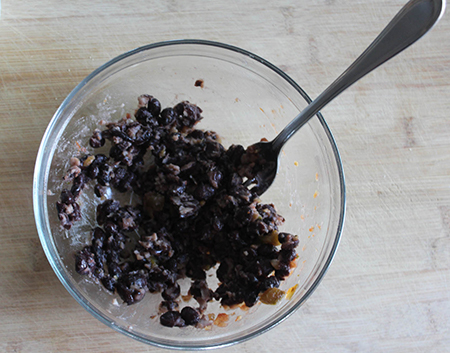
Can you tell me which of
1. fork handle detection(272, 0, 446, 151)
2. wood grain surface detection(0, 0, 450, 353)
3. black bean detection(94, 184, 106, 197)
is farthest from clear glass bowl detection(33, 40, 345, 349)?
fork handle detection(272, 0, 446, 151)

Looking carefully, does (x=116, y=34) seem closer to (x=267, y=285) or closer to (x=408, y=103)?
(x=267, y=285)

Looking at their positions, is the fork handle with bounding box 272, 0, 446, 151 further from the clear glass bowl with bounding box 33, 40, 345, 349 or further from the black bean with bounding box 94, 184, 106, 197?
the black bean with bounding box 94, 184, 106, 197

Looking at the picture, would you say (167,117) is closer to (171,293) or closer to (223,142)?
(223,142)

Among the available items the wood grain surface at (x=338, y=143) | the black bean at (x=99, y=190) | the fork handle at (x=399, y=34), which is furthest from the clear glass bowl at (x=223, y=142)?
the fork handle at (x=399, y=34)

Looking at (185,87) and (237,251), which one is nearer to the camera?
(237,251)

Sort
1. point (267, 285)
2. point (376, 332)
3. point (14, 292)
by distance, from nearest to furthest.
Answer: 1. point (267, 285)
2. point (14, 292)
3. point (376, 332)

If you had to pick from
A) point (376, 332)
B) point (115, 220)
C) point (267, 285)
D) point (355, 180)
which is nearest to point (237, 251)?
point (267, 285)

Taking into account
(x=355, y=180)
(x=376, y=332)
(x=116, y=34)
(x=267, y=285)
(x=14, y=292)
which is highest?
(x=116, y=34)

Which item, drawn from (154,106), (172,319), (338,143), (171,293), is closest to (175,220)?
(171,293)
